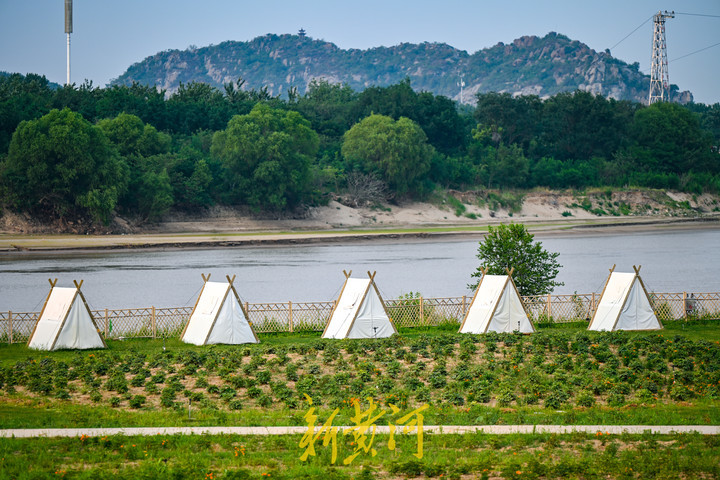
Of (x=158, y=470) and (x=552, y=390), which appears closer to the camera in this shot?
(x=158, y=470)

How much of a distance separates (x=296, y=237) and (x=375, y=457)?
7435 centimetres

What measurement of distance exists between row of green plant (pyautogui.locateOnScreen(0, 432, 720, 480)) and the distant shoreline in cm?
6277

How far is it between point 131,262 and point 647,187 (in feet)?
273

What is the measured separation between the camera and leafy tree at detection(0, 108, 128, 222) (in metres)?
79.9

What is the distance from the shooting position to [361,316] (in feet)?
105

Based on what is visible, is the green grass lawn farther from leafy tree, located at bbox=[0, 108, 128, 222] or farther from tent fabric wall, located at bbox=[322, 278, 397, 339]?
leafy tree, located at bbox=[0, 108, 128, 222]

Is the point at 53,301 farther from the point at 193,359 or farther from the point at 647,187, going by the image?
the point at 647,187

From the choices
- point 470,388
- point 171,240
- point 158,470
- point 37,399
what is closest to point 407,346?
point 470,388

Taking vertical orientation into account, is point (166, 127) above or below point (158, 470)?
above

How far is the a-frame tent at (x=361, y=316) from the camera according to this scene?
31766 millimetres

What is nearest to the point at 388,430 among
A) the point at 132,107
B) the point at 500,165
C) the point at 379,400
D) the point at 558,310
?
the point at 379,400

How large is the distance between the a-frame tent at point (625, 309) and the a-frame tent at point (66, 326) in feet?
62.9

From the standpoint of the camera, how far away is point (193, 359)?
26.4m

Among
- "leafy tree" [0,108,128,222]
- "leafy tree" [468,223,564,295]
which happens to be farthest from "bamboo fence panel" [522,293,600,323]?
"leafy tree" [0,108,128,222]
